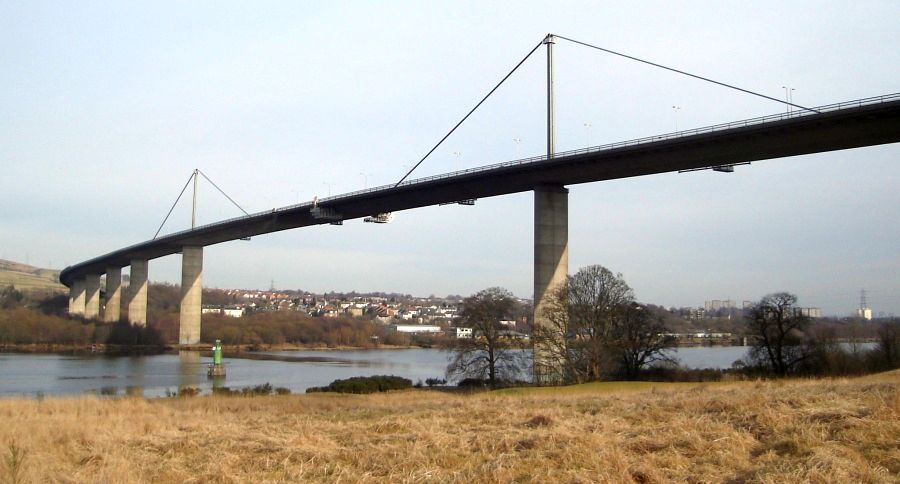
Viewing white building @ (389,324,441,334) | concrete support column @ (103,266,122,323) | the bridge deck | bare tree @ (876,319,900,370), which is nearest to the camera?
the bridge deck

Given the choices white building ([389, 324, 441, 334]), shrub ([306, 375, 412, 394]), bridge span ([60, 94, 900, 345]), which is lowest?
shrub ([306, 375, 412, 394])

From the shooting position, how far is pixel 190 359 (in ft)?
255

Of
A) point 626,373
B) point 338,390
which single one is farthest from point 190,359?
point 626,373

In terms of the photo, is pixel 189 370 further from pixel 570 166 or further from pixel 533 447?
pixel 533 447

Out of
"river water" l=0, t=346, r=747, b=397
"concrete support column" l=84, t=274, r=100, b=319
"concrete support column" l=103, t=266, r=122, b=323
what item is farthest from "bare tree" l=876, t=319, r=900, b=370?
"concrete support column" l=84, t=274, r=100, b=319

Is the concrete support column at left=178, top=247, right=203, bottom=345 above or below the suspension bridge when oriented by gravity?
below

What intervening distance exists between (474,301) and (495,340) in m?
2.91

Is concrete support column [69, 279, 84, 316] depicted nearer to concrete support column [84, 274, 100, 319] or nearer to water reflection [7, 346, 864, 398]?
concrete support column [84, 274, 100, 319]

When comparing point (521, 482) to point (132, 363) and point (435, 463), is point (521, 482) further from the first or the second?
point (132, 363)

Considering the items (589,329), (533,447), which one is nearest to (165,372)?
(589,329)

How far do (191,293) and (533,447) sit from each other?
3351 inches

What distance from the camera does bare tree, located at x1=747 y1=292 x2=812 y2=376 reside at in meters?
45.4

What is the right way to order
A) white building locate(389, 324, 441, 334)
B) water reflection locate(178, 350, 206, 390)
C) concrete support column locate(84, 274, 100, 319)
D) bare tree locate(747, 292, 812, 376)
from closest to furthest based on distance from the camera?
bare tree locate(747, 292, 812, 376) → water reflection locate(178, 350, 206, 390) → concrete support column locate(84, 274, 100, 319) → white building locate(389, 324, 441, 334)

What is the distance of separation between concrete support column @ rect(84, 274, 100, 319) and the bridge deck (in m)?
66.4
